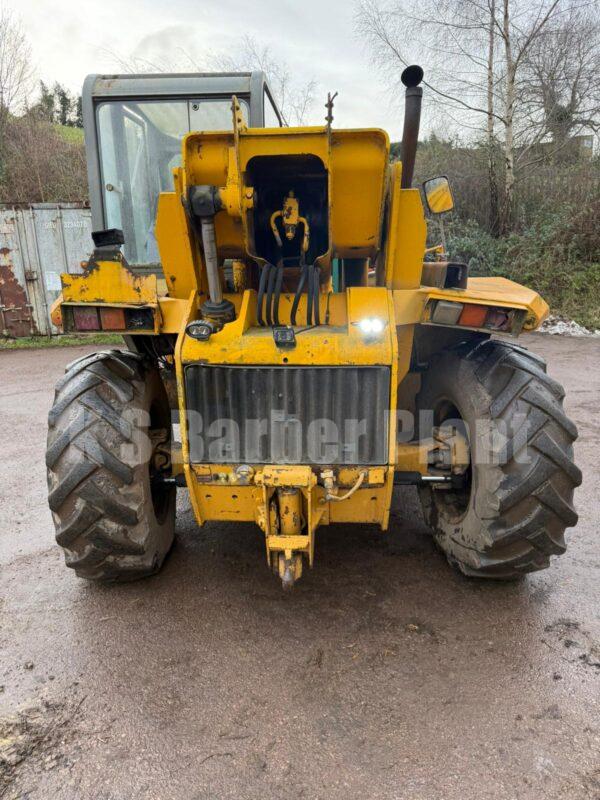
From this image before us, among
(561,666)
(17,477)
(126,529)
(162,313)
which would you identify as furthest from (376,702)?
(17,477)

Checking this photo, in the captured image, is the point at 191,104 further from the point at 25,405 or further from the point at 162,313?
the point at 25,405

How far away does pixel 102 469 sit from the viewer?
2.39 meters

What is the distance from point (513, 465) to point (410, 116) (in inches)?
63.6

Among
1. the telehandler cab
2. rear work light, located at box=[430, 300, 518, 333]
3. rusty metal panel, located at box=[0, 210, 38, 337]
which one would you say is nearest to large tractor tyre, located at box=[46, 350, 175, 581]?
the telehandler cab

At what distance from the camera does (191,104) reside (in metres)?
4.34

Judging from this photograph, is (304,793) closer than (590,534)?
Yes

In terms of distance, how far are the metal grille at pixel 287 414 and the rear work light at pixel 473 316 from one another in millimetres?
431

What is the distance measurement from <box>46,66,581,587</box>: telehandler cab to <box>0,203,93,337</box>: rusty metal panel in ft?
26.3

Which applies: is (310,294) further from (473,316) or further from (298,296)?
(473,316)

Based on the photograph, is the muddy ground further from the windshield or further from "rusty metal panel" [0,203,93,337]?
"rusty metal panel" [0,203,93,337]

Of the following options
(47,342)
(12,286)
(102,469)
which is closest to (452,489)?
(102,469)

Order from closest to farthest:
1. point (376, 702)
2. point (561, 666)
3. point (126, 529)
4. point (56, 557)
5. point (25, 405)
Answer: point (376, 702) → point (561, 666) → point (126, 529) → point (56, 557) → point (25, 405)

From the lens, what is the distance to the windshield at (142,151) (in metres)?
4.35

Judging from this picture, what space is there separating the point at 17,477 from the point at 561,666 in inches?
149
